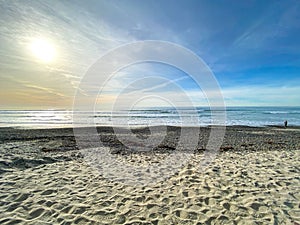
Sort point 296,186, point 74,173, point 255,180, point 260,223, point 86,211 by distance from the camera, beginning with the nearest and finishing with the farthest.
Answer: point 260,223
point 86,211
point 296,186
point 255,180
point 74,173

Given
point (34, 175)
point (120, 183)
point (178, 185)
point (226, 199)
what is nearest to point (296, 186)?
point (226, 199)

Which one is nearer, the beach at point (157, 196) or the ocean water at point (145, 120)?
the beach at point (157, 196)

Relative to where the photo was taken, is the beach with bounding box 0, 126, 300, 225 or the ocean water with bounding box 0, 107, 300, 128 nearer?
the beach with bounding box 0, 126, 300, 225

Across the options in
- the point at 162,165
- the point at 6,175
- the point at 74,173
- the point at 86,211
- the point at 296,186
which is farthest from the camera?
the point at 162,165

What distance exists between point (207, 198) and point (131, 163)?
3.64 m

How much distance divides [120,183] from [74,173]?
66.8 inches

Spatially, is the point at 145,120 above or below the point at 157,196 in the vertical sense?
above

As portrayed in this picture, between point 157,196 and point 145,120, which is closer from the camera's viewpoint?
point 157,196

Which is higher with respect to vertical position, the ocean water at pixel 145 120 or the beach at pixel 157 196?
the ocean water at pixel 145 120

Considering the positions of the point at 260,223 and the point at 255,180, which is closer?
the point at 260,223

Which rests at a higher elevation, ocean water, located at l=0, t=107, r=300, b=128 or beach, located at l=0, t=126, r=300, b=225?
ocean water, located at l=0, t=107, r=300, b=128

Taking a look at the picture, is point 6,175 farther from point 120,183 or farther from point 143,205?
point 143,205

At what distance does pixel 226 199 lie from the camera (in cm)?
420

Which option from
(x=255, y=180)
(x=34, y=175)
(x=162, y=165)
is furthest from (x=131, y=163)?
(x=255, y=180)
